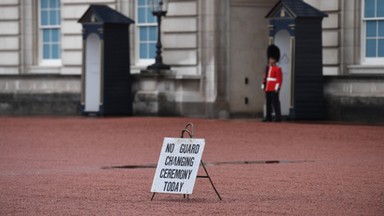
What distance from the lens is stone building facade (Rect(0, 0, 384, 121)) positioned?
93.9ft

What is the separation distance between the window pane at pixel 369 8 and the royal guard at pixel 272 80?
1.96 meters

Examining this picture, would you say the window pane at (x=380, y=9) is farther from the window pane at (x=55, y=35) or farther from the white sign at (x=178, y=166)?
the white sign at (x=178, y=166)

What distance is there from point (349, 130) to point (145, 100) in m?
7.76

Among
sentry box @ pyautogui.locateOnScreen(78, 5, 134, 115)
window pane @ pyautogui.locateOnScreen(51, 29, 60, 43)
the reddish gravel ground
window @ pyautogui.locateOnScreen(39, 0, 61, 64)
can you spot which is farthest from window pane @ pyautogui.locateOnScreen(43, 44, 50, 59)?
the reddish gravel ground

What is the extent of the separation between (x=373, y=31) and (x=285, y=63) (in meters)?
2.06

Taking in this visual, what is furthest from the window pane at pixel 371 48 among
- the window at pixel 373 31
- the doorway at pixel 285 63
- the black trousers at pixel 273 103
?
the black trousers at pixel 273 103

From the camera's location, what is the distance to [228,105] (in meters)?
31.3

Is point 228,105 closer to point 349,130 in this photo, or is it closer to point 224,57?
point 224,57

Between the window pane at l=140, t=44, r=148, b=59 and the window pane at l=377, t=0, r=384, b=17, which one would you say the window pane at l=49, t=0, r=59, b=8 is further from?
the window pane at l=377, t=0, r=384, b=17

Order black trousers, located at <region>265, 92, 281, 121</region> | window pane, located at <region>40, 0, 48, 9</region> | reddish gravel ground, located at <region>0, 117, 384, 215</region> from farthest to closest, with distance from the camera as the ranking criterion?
window pane, located at <region>40, 0, 48, 9</region> → black trousers, located at <region>265, 92, 281, 121</region> → reddish gravel ground, located at <region>0, 117, 384, 215</region>

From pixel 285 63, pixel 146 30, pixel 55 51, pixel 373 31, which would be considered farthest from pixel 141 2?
pixel 373 31

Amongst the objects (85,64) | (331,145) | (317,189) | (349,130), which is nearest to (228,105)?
(85,64)

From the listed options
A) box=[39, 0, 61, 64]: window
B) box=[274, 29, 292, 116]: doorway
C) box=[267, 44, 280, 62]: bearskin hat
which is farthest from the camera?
box=[39, 0, 61, 64]: window

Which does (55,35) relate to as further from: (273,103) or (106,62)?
(273,103)
